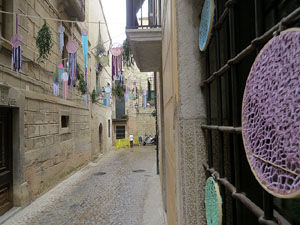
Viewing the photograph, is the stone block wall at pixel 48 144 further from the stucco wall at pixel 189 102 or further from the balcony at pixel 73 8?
the stucco wall at pixel 189 102

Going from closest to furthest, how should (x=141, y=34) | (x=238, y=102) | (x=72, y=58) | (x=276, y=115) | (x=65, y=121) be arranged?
(x=276, y=115), (x=238, y=102), (x=141, y=34), (x=72, y=58), (x=65, y=121)

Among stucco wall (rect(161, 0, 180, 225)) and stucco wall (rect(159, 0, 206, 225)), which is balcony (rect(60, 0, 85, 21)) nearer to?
stucco wall (rect(161, 0, 180, 225))

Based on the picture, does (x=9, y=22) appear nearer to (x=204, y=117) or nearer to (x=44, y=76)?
(x=44, y=76)

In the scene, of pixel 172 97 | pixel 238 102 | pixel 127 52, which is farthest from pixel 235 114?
pixel 127 52

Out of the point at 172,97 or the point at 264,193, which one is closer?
the point at 264,193

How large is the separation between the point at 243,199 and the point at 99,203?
18.8ft

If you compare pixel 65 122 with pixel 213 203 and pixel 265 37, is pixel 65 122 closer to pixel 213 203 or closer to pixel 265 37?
pixel 213 203

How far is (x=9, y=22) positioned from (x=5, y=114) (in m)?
2.07

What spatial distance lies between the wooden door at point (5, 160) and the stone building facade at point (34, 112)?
21 mm

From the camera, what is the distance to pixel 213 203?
1.17 metres

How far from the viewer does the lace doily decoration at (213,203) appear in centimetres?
107

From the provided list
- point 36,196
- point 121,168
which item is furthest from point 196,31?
point 121,168

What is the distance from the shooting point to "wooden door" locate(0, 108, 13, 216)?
5352 millimetres

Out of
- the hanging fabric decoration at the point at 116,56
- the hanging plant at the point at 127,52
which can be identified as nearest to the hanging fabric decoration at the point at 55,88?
the hanging fabric decoration at the point at 116,56
